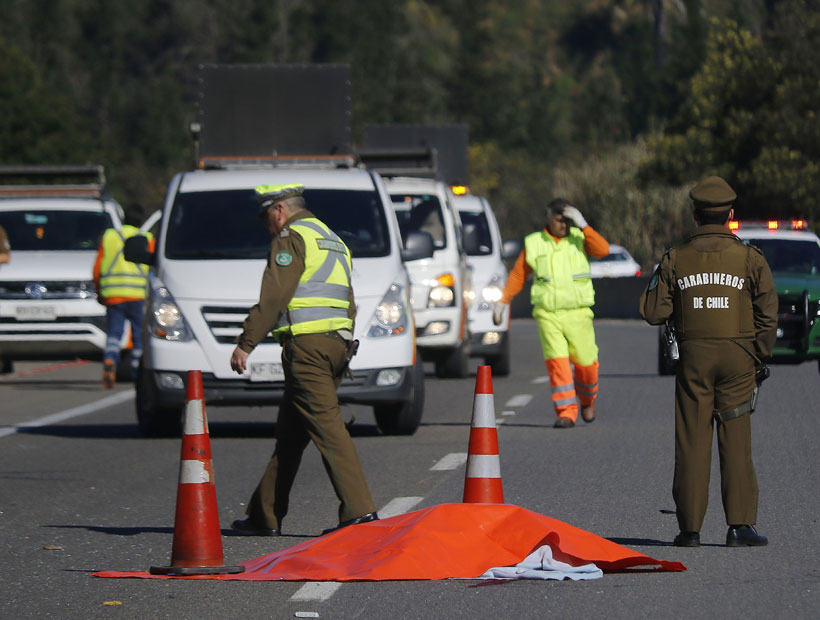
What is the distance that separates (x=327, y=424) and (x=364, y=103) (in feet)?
268

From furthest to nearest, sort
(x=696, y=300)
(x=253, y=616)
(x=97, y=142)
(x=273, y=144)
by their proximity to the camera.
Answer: (x=97, y=142) < (x=273, y=144) < (x=696, y=300) < (x=253, y=616)

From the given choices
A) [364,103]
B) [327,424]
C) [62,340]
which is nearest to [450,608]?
[327,424]

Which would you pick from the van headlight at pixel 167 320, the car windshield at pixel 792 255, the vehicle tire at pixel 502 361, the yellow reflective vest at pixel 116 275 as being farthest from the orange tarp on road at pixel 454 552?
the car windshield at pixel 792 255

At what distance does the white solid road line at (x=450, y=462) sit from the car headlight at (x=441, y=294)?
6389 mm

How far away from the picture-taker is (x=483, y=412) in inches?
331

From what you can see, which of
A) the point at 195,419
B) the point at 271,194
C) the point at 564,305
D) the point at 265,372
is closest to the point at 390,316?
the point at 265,372

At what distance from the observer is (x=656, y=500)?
10.2 m

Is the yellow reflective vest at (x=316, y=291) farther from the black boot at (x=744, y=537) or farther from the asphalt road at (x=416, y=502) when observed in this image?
the black boot at (x=744, y=537)

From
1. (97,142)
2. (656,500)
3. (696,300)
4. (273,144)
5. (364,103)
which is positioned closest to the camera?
(696,300)

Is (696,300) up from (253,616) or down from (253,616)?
up

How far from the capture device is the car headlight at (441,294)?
19.0m

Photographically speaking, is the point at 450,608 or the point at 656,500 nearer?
the point at 450,608

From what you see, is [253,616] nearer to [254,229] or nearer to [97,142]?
[254,229]

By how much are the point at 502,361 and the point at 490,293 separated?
77 centimetres
